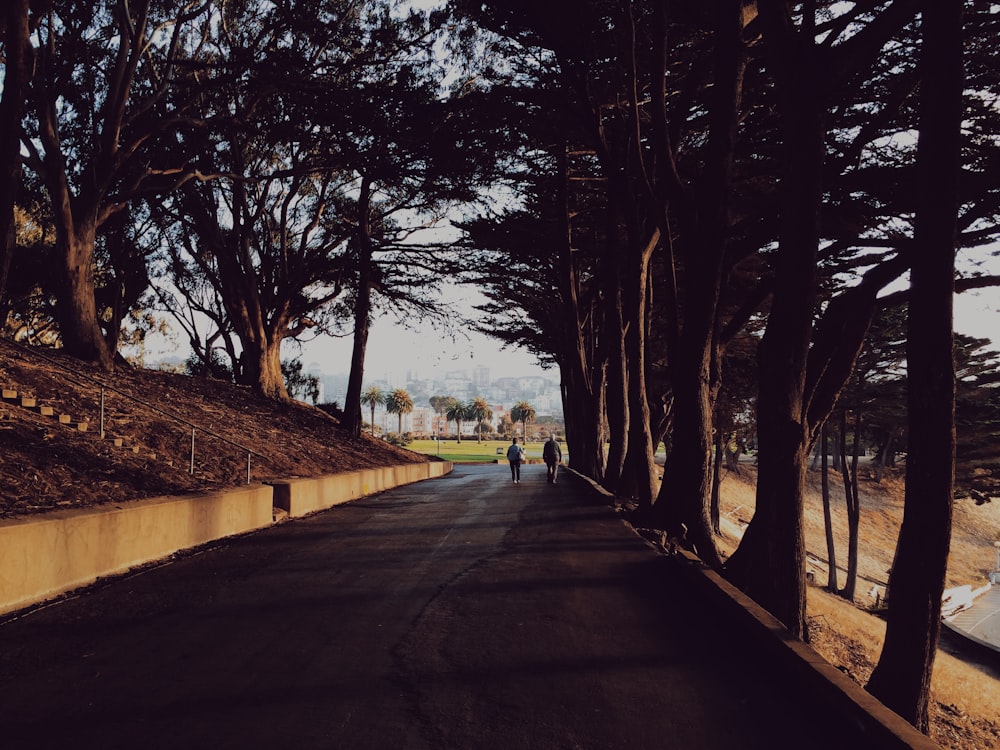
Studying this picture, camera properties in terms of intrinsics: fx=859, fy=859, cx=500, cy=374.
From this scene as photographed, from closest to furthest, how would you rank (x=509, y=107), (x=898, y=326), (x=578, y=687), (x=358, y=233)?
(x=578, y=687) → (x=509, y=107) → (x=358, y=233) → (x=898, y=326)

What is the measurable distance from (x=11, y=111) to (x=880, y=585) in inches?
1880

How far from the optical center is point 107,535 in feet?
26.2

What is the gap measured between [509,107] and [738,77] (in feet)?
23.2

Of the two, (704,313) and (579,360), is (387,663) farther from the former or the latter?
(579,360)

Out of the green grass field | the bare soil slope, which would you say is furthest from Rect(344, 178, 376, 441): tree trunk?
the green grass field

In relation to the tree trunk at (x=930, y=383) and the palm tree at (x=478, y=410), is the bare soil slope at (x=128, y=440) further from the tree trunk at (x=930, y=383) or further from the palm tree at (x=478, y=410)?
the palm tree at (x=478, y=410)

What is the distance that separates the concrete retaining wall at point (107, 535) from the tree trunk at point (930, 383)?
646 centimetres

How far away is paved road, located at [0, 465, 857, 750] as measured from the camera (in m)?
4.14

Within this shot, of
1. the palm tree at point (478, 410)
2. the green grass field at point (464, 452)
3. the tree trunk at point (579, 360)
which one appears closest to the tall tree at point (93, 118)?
the tree trunk at point (579, 360)

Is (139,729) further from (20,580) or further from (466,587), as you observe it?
(466,587)

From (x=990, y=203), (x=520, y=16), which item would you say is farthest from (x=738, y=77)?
(x=520, y=16)

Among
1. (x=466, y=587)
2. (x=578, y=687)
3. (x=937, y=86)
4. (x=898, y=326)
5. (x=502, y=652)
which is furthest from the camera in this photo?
(x=898, y=326)

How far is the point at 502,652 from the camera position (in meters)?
5.60

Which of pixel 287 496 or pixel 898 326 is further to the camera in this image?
pixel 898 326
